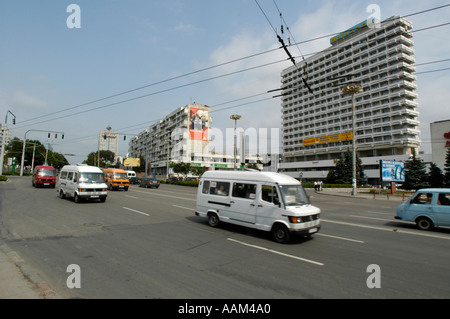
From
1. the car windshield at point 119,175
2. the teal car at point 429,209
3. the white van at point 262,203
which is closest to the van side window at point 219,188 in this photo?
the white van at point 262,203

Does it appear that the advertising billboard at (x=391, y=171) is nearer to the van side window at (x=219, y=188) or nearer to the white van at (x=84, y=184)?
the van side window at (x=219, y=188)

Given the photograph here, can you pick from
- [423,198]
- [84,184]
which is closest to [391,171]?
[423,198]

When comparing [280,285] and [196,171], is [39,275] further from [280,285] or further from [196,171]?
[196,171]

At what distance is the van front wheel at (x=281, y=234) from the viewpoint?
706cm

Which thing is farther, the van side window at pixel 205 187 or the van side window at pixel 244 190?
the van side window at pixel 205 187

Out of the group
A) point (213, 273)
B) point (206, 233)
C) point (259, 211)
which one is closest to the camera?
point (213, 273)

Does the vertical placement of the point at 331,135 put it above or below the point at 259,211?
above

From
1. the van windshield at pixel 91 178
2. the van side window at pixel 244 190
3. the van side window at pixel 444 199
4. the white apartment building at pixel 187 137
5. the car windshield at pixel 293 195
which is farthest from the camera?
the white apartment building at pixel 187 137

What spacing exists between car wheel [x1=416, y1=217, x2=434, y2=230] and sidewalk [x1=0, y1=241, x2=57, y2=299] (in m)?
12.1

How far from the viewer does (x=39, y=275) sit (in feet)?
15.3

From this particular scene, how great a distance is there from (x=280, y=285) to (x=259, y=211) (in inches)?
134

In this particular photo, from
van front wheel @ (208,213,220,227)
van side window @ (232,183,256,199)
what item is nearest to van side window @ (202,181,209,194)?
van front wheel @ (208,213,220,227)

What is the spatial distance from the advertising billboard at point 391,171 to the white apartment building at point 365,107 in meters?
26.0
